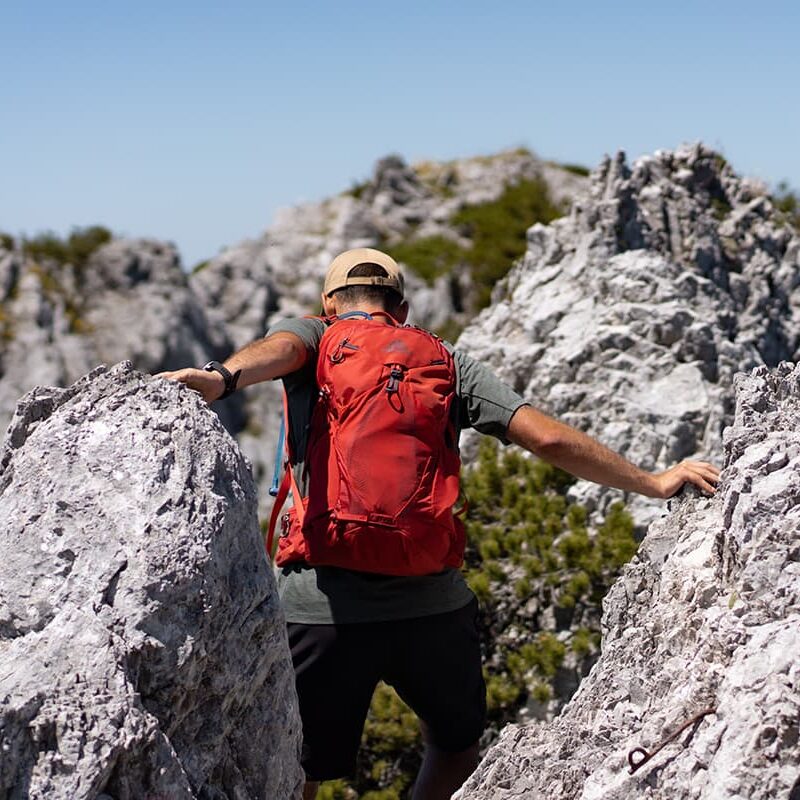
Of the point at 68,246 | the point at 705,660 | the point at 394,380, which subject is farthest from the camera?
the point at 68,246

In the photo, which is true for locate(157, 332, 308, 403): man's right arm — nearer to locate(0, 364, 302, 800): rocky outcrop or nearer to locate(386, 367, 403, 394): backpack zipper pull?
locate(0, 364, 302, 800): rocky outcrop

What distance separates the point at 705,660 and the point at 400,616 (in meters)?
1.40

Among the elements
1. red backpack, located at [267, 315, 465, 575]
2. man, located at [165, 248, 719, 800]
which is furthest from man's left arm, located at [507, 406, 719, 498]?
red backpack, located at [267, 315, 465, 575]

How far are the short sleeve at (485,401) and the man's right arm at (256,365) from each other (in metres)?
0.72

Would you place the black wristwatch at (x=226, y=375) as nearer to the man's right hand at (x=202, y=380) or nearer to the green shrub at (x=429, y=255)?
the man's right hand at (x=202, y=380)

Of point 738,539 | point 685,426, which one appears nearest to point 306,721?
point 738,539

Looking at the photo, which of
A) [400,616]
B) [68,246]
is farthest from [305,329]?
[68,246]

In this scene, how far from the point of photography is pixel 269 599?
12.5 feet

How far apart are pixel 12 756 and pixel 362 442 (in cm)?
181

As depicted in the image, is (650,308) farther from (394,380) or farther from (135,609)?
(135,609)

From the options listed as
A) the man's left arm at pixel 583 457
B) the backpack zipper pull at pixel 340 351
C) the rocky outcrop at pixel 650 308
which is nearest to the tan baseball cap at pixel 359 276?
the backpack zipper pull at pixel 340 351

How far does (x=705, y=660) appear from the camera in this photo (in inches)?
141

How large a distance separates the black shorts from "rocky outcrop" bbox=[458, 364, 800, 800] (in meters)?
0.33

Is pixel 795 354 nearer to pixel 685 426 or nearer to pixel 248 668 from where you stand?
pixel 685 426
